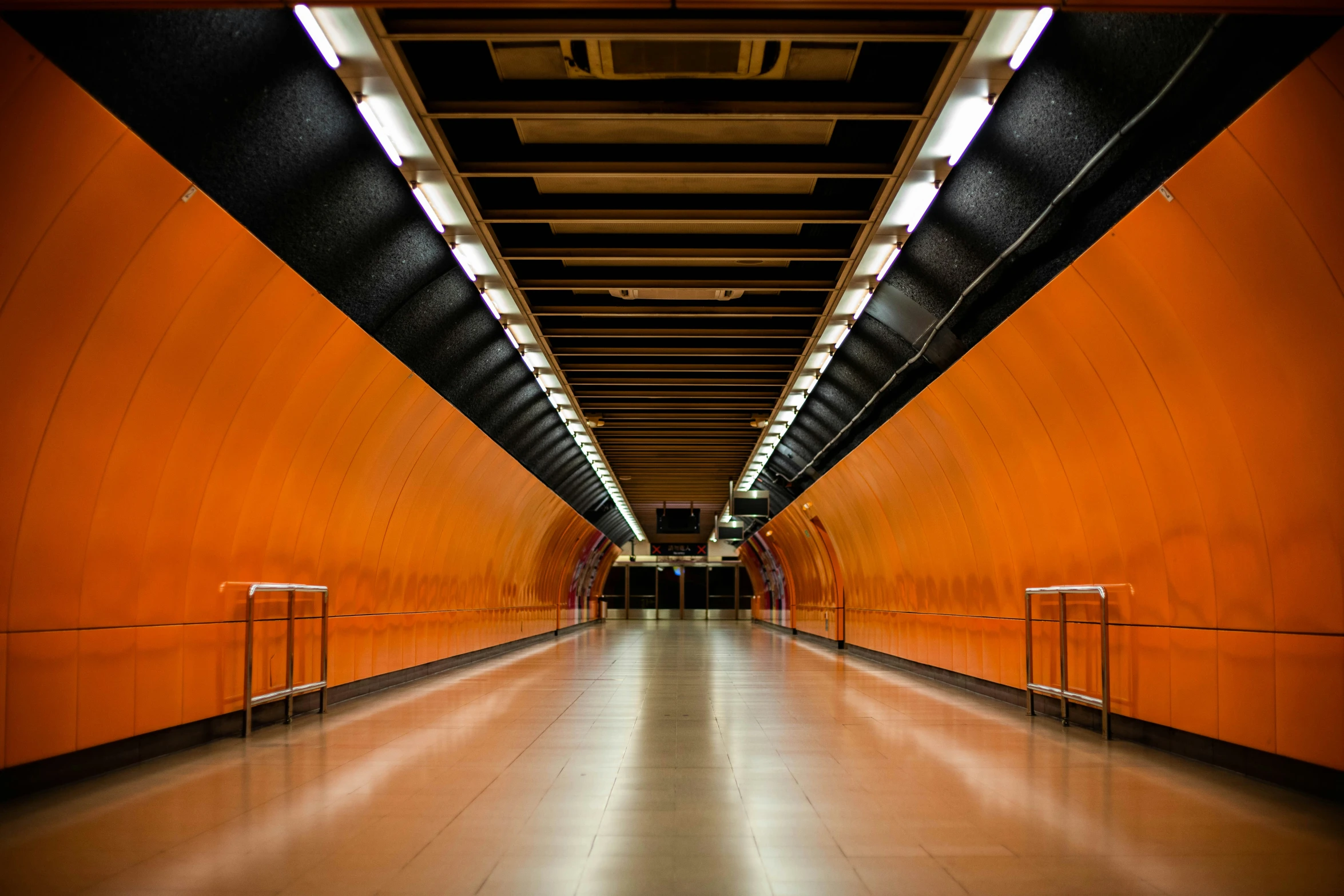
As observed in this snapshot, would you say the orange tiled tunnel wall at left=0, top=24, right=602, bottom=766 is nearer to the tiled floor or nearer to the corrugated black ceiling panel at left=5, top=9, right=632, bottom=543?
the corrugated black ceiling panel at left=5, top=9, right=632, bottom=543

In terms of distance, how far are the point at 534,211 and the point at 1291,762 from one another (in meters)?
6.30

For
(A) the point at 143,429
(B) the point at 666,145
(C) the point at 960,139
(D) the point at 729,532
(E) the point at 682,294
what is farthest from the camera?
(D) the point at 729,532

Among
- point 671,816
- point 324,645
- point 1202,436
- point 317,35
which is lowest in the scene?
point 671,816

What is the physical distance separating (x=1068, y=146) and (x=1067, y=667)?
450 cm

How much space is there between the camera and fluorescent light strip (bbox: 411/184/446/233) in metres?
7.43

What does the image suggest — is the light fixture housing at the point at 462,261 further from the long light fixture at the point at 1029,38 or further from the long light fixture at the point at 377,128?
the long light fixture at the point at 1029,38

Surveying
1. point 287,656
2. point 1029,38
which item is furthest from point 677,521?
point 1029,38

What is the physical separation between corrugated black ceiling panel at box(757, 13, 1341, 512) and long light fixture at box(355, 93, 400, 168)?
410 centimetres

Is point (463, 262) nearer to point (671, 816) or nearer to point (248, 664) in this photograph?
point (248, 664)

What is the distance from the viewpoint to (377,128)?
6.51 meters

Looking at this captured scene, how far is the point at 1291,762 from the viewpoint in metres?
5.90

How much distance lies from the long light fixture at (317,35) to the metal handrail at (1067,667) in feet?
21.7

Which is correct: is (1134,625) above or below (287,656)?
above

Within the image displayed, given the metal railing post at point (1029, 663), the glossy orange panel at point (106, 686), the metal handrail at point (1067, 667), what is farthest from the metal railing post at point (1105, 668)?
the glossy orange panel at point (106, 686)
